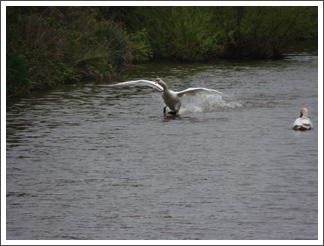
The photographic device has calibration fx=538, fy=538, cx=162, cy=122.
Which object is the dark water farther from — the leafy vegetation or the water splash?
the leafy vegetation

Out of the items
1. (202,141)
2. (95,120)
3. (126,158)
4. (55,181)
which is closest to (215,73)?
(95,120)

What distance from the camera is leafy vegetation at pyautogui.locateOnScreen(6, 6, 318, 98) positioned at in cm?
2111

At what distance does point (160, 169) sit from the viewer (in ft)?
29.0

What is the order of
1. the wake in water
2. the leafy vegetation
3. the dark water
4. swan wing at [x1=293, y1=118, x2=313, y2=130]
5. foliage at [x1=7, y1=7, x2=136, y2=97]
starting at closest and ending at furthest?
the dark water, swan wing at [x1=293, y1=118, x2=313, y2=130], the wake in water, foliage at [x1=7, y1=7, x2=136, y2=97], the leafy vegetation

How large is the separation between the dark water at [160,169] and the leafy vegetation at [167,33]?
16.0 feet

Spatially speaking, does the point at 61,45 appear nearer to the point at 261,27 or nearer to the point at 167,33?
the point at 167,33

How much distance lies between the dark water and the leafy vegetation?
4.88 meters

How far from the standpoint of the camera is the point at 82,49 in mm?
20859

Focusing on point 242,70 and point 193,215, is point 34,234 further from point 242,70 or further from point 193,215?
point 242,70

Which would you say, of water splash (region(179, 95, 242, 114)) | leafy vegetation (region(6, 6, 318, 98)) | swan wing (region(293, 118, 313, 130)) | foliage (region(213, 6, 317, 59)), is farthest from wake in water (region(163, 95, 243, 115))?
foliage (region(213, 6, 317, 59))

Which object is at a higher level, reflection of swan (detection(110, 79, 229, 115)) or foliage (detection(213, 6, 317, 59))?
foliage (detection(213, 6, 317, 59))

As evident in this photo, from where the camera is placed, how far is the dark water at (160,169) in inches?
255

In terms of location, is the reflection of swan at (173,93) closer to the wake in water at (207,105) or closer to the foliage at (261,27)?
the wake in water at (207,105)

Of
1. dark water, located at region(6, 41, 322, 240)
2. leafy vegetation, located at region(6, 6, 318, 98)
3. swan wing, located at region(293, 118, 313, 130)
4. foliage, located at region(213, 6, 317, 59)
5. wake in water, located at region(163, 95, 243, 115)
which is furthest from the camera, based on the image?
foliage, located at region(213, 6, 317, 59)
